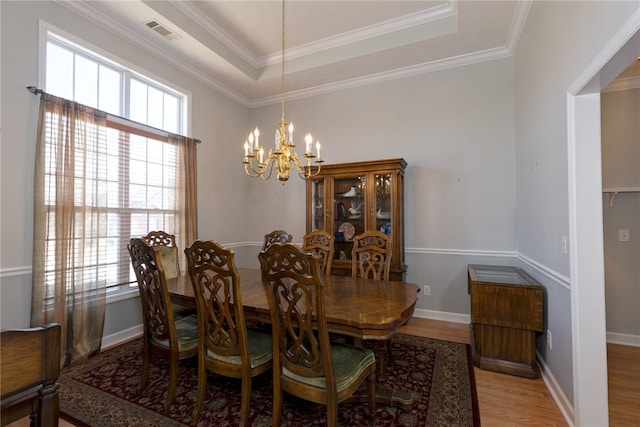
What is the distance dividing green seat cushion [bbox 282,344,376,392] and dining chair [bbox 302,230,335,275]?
1099 millimetres

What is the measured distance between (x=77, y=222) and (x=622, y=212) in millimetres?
5137

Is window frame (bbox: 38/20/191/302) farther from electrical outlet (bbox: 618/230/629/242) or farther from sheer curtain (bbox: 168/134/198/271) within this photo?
electrical outlet (bbox: 618/230/629/242)

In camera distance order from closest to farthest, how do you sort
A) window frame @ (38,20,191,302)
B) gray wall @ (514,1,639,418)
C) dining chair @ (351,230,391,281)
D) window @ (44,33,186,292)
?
gray wall @ (514,1,639,418), window frame @ (38,20,191,302), window @ (44,33,186,292), dining chair @ (351,230,391,281)

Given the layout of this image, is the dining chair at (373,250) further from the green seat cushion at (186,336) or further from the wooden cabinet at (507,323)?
the green seat cushion at (186,336)

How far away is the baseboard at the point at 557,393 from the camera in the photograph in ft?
5.99

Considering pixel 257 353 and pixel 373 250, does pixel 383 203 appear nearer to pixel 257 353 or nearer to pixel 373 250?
pixel 373 250

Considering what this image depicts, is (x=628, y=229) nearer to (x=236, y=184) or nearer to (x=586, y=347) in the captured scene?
(x=586, y=347)

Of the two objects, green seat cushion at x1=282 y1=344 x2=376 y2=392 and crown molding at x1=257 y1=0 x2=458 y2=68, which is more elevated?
crown molding at x1=257 y1=0 x2=458 y2=68

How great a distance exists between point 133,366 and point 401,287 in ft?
7.65

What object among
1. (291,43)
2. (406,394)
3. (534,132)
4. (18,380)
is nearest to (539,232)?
(534,132)

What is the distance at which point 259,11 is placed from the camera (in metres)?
3.09

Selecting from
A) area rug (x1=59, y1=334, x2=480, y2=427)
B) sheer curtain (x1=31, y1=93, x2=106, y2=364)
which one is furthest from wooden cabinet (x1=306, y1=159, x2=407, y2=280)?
sheer curtain (x1=31, y1=93, x2=106, y2=364)

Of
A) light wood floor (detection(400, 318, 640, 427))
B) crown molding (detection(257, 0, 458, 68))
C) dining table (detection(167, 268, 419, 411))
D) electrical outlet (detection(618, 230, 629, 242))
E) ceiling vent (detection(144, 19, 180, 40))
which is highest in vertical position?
crown molding (detection(257, 0, 458, 68))

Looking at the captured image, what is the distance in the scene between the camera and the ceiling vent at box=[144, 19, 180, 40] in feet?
9.52
